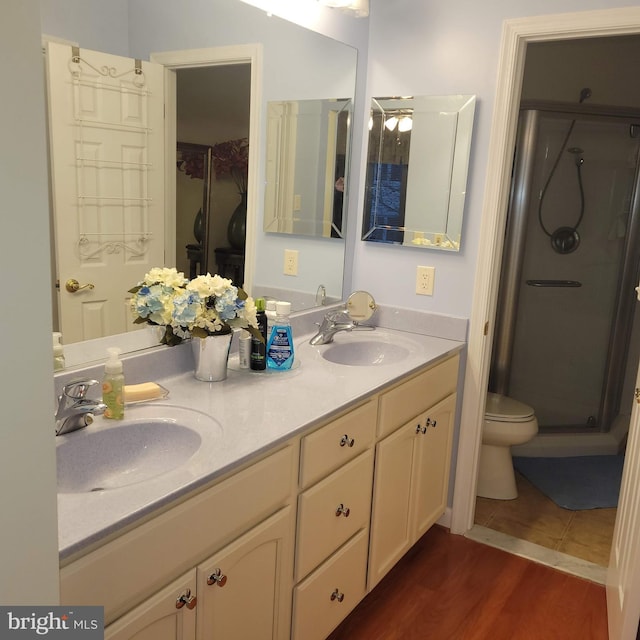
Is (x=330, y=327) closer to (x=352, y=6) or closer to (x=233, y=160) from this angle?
(x=233, y=160)

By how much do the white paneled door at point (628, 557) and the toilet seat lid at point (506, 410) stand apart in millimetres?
839

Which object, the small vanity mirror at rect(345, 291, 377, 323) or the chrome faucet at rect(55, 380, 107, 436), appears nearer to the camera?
the chrome faucet at rect(55, 380, 107, 436)

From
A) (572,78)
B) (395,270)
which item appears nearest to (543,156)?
(572,78)

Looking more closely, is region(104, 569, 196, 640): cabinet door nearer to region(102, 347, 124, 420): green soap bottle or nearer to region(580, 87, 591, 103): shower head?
region(102, 347, 124, 420): green soap bottle

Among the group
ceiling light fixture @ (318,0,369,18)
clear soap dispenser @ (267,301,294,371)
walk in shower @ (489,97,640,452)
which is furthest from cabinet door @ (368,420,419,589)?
walk in shower @ (489,97,640,452)

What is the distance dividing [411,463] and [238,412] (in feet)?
2.88

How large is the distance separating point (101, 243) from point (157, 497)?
816 millimetres

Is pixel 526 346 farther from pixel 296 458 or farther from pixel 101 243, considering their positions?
pixel 101 243

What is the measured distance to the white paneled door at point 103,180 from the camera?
155cm

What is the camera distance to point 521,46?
90.1 inches

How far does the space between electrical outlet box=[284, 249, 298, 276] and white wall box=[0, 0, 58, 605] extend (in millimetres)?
1803

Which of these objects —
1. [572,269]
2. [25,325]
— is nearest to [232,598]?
[25,325]

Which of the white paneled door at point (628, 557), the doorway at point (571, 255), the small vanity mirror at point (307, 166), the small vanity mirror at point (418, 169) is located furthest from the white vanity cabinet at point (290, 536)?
the doorway at point (571, 255)

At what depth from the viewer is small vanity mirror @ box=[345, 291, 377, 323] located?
2.61 meters
